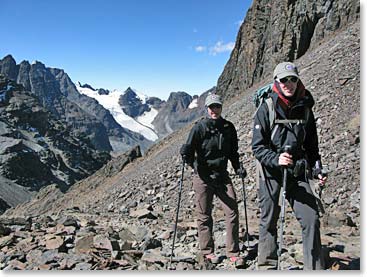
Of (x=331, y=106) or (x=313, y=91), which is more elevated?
(x=313, y=91)

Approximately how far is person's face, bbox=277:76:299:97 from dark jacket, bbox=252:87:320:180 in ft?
0.44

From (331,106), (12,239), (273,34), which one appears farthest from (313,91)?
(273,34)

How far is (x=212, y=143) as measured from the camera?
723cm

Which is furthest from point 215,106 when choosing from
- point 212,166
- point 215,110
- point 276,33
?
point 276,33

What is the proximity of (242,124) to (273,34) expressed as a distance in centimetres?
2929

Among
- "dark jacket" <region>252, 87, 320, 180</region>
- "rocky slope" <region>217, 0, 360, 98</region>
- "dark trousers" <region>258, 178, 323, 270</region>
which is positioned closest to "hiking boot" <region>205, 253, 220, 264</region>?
"dark trousers" <region>258, 178, 323, 270</region>

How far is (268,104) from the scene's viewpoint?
556 centimetres

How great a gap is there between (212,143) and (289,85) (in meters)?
2.17

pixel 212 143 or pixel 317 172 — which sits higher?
pixel 212 143

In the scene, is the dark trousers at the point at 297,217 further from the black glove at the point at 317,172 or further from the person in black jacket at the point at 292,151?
the black glove at the point at 317,172

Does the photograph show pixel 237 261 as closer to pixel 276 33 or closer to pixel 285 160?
pixel 285 160

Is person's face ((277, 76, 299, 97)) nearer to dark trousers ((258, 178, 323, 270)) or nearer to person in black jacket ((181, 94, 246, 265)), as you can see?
dark trousers ((258, 178, 323, 270))

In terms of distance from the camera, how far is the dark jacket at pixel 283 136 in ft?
17.9

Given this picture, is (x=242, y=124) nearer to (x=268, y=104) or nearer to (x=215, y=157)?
(x=215, y=157)
